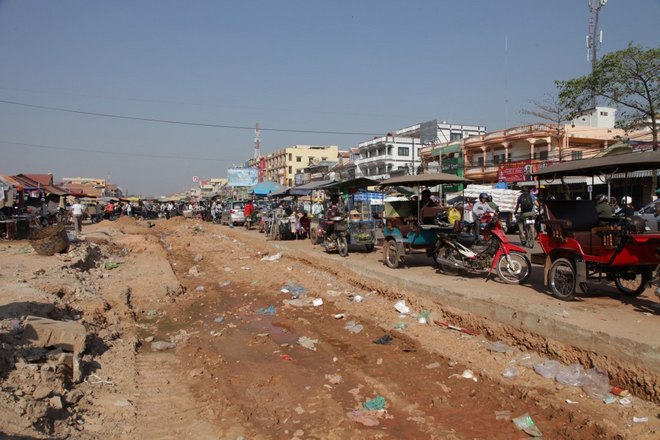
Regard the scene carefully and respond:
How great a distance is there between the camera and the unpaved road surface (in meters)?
3.85

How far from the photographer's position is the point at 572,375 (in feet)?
15.3

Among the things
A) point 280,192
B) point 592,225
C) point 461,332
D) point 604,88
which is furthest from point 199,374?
point 604,88

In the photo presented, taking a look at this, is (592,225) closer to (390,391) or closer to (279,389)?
(390,391)

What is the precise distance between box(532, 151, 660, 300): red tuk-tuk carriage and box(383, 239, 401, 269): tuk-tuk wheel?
131 inches

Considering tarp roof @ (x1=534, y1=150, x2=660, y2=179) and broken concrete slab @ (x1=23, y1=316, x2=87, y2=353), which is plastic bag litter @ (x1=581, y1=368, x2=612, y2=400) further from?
broken concrete slab @ (x1=23, y1=316, x2=87, y2=353)

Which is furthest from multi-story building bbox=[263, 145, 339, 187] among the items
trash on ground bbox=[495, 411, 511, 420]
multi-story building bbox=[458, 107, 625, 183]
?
trash on ground bbox=[495, 411, 511, 420]

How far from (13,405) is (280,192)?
17.4 meters

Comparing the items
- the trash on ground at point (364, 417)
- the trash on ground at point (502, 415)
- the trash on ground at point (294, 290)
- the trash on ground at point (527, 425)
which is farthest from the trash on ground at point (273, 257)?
the trash on ground at point (527, 425)

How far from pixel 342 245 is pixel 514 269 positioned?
571 cm

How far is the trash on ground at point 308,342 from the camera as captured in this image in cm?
618

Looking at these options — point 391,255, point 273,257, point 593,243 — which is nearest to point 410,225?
point 391,255

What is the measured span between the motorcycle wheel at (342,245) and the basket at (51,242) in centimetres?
824

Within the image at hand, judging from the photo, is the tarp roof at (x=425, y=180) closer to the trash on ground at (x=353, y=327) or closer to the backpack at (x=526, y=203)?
the backpack at (x=526, y=203)

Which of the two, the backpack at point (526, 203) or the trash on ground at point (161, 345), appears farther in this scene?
the backpack at point (526, 203)
